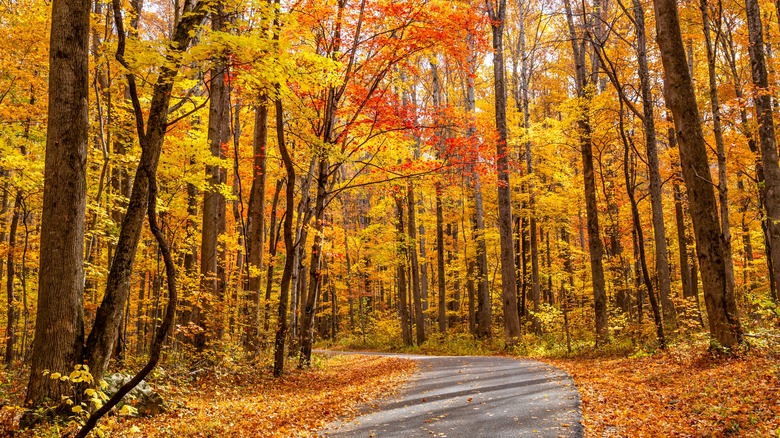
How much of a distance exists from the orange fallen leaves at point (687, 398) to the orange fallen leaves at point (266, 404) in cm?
387

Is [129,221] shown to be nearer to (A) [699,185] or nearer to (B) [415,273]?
(A) [699,185]

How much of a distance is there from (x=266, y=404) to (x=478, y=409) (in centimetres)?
380

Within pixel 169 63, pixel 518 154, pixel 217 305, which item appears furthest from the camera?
pixel 518 154

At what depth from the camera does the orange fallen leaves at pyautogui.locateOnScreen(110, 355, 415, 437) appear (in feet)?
21.2

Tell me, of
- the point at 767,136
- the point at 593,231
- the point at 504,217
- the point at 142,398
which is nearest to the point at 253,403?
the point at 142,398

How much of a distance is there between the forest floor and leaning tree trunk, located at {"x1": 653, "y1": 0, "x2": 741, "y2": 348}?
6267 millimetres

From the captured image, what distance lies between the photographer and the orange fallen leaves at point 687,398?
5.53 metres

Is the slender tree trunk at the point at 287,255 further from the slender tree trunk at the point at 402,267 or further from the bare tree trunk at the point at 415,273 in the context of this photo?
the slender tree trunk at the point at 402,267

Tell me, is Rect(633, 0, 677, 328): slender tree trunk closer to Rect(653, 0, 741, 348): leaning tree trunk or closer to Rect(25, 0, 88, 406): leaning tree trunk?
Rect(653, 0, 741, 348): leaning tree trunk

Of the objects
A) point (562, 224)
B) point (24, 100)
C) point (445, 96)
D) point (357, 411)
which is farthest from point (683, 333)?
point (445, 96)

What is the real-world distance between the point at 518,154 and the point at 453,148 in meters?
11.6

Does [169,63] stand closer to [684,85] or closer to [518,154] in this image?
[684,85]

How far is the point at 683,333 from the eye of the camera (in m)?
11.9

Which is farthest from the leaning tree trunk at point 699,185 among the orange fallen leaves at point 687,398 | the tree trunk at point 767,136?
the tree trunk at point 767,136
